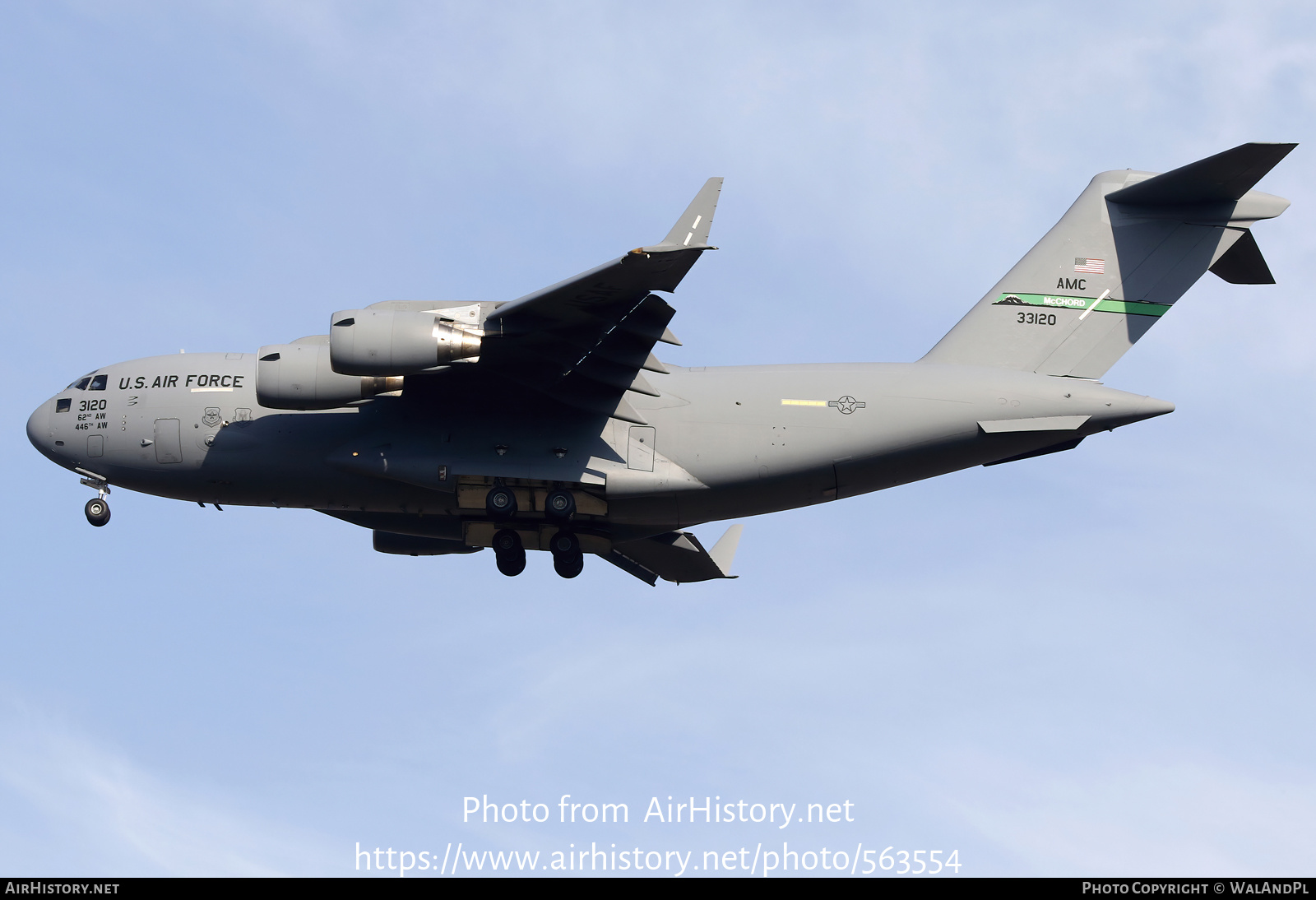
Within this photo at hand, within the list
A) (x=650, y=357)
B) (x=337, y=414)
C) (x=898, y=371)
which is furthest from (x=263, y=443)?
(x=898, y=371)

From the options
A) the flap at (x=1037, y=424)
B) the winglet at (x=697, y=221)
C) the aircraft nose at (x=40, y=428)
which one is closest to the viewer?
the winglet at (x=697, y=221)

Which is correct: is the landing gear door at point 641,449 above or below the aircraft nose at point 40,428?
below

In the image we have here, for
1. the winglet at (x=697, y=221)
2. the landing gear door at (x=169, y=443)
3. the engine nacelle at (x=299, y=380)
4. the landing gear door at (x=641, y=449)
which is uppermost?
the winglet at (x=697, y=221)

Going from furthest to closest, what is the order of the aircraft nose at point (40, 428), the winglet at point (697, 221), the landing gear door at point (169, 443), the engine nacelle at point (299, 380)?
1. the aircraft nose at point (40, 428)
2. the landing gear door at point (169, 443)
3. the engine nacelle at point (299, 380)
4. the winglet at point (697, 221)

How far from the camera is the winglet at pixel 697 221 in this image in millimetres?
11406

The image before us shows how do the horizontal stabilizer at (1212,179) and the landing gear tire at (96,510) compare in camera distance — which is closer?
the horizontal stabilizer at (1212,179)

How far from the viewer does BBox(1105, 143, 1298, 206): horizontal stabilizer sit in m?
13.3

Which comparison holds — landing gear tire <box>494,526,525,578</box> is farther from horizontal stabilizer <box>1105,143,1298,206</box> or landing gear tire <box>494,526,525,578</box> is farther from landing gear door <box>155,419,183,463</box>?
horizontal stabilizer <box>1105,143,1298,206</box>

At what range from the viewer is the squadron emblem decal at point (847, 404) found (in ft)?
43.0

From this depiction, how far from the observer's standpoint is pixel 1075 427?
13000 millimetres

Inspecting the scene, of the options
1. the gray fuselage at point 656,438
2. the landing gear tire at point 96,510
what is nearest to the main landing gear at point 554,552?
the gray fuselage at point 656,438

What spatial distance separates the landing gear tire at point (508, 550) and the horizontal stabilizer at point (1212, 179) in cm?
665

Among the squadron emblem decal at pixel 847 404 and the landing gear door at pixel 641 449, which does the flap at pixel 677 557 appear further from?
the squadron emblem decal at pixel 847 404

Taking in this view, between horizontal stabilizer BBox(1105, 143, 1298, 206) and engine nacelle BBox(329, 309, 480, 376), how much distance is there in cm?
689
